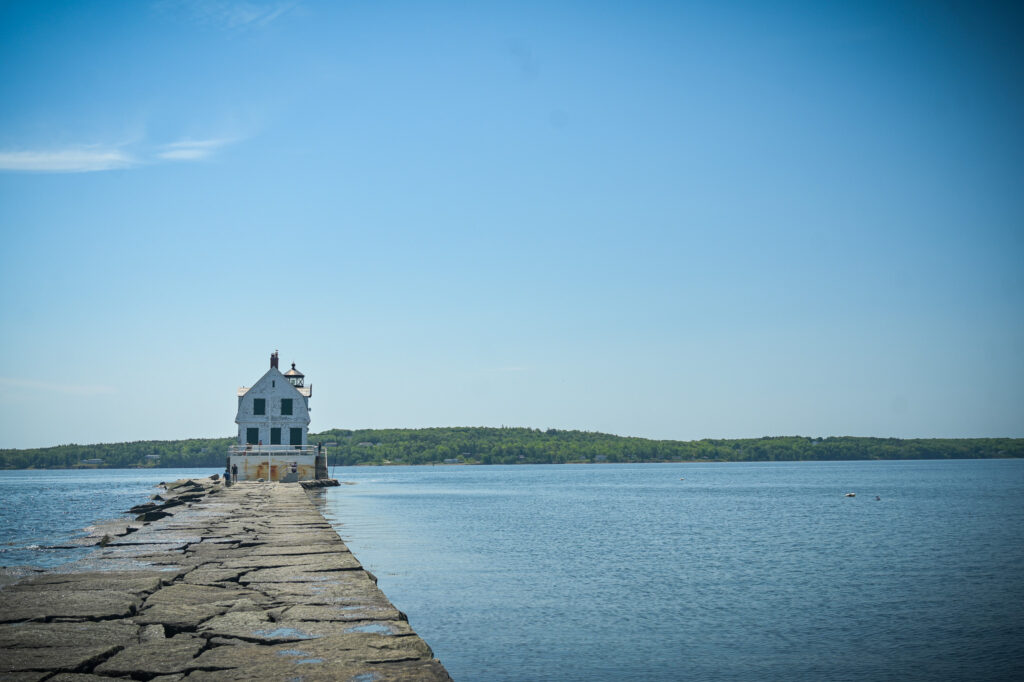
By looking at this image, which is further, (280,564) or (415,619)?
(415,619)

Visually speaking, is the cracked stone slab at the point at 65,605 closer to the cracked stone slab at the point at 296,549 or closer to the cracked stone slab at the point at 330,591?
the cracked stone slab at the point at 330,591

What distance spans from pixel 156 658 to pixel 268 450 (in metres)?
47.8

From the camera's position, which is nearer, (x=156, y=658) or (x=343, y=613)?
(x=156, y=658)

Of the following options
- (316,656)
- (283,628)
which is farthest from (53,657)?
(316,656)

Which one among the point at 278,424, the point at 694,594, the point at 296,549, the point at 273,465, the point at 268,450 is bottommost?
the point at 694,594

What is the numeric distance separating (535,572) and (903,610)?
914cm

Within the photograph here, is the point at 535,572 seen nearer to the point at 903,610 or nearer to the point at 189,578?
the point at 903,610

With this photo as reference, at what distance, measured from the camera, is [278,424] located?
5278cm

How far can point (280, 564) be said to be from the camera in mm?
9555

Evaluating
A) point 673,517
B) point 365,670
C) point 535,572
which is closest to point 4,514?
point 535,572

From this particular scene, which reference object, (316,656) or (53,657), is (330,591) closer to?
(316,656)

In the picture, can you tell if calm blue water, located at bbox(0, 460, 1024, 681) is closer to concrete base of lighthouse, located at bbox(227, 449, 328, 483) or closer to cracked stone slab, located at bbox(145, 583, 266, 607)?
cracked stone slab, located at bbox(145, 583, 266, 607)

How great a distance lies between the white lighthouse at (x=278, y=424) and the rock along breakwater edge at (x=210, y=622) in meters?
41.6

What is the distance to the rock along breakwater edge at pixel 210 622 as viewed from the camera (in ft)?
16.6
